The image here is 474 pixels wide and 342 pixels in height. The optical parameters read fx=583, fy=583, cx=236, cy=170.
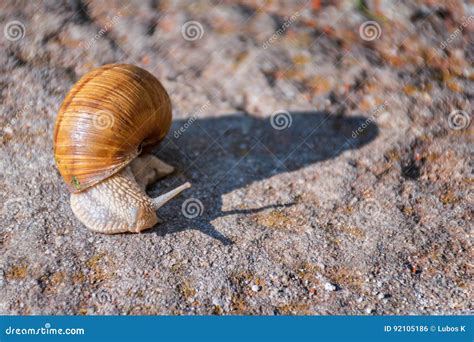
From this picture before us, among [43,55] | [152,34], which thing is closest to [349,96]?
[152,34]

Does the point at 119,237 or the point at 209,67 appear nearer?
the point at 119,237

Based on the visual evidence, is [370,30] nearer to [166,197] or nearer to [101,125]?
[166,197]

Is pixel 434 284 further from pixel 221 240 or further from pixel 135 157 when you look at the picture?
pixel 135 157

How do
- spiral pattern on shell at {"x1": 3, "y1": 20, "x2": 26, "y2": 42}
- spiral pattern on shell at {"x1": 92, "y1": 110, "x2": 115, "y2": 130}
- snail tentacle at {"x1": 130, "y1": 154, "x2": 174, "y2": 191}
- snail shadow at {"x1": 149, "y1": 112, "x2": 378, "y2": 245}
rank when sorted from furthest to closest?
spiral pattern on shell at {"x1": 3, "y1": 20, "x2": 26, "y2": 42}, snail shadow at {"x1": 149, "y1": 112, "x2": 378, "y2": 245}, snail tentacle at {"x1": 130, "y1": 154, "x2": 174, "y2": 191}, spiral pattern on shell at {"x1": 92, "y1": 110, "x2": 115, "y2": 130}

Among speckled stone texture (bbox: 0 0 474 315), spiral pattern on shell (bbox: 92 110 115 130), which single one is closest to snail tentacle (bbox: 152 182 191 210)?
speckled stone texture (bbox: 0 0 474 315)

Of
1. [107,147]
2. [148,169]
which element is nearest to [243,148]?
[148,169]

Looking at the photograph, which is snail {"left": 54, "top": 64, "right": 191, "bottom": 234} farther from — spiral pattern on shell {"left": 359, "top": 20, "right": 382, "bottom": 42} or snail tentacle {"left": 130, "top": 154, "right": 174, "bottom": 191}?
spiral pattern on shell {"left": 359, "top": 20, "right": 382, "bottom": 42}
